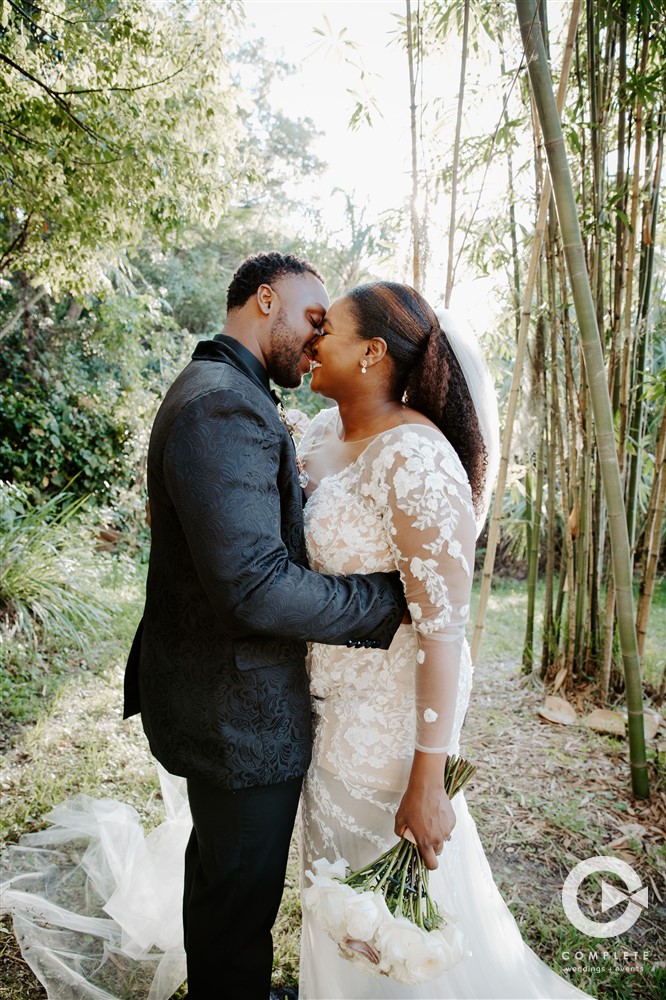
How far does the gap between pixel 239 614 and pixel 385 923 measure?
0.61 m

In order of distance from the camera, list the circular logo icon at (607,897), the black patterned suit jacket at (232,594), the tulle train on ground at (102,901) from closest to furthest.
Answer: the black patterned suit jacket at (232,594) < the tulle train on ground at (102,901) < the circular logo icon at (607,897)

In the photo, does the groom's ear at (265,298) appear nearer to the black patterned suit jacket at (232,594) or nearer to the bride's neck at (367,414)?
the black patterned suit jacket at (232,594)

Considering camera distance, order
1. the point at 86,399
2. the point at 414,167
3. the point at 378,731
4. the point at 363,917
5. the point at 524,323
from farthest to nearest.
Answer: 1. the point at 86,399
2. the point at 524,323
3. the point at 414,167
4. the point at 378,731
5. the point at 363,917

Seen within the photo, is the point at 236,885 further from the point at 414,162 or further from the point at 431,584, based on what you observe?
the point at 414,162

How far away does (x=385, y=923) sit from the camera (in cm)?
115

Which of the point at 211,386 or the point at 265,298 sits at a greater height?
the point at 265,298

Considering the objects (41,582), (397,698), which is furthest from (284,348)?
(41,582)

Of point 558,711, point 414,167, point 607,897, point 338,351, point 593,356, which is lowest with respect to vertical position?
point 607,897

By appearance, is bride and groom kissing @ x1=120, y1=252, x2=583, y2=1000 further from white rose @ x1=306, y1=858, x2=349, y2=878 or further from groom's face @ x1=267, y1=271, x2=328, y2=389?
white rose @ x1=306, y1=858, x2=349, y2=878

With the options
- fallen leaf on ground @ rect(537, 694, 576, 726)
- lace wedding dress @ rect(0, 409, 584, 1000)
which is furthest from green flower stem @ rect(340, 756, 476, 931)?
fallen leaf on ground @ rect(537, 694, 576, 726)

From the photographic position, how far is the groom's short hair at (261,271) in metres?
1.56

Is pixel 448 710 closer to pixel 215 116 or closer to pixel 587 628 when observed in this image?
pixel 587 628

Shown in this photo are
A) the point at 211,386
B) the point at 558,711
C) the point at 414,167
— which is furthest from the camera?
the point at 558,711

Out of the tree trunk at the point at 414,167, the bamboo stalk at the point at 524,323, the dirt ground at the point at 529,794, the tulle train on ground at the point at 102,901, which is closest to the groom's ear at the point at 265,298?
the tree trunk at the point at 414,167
